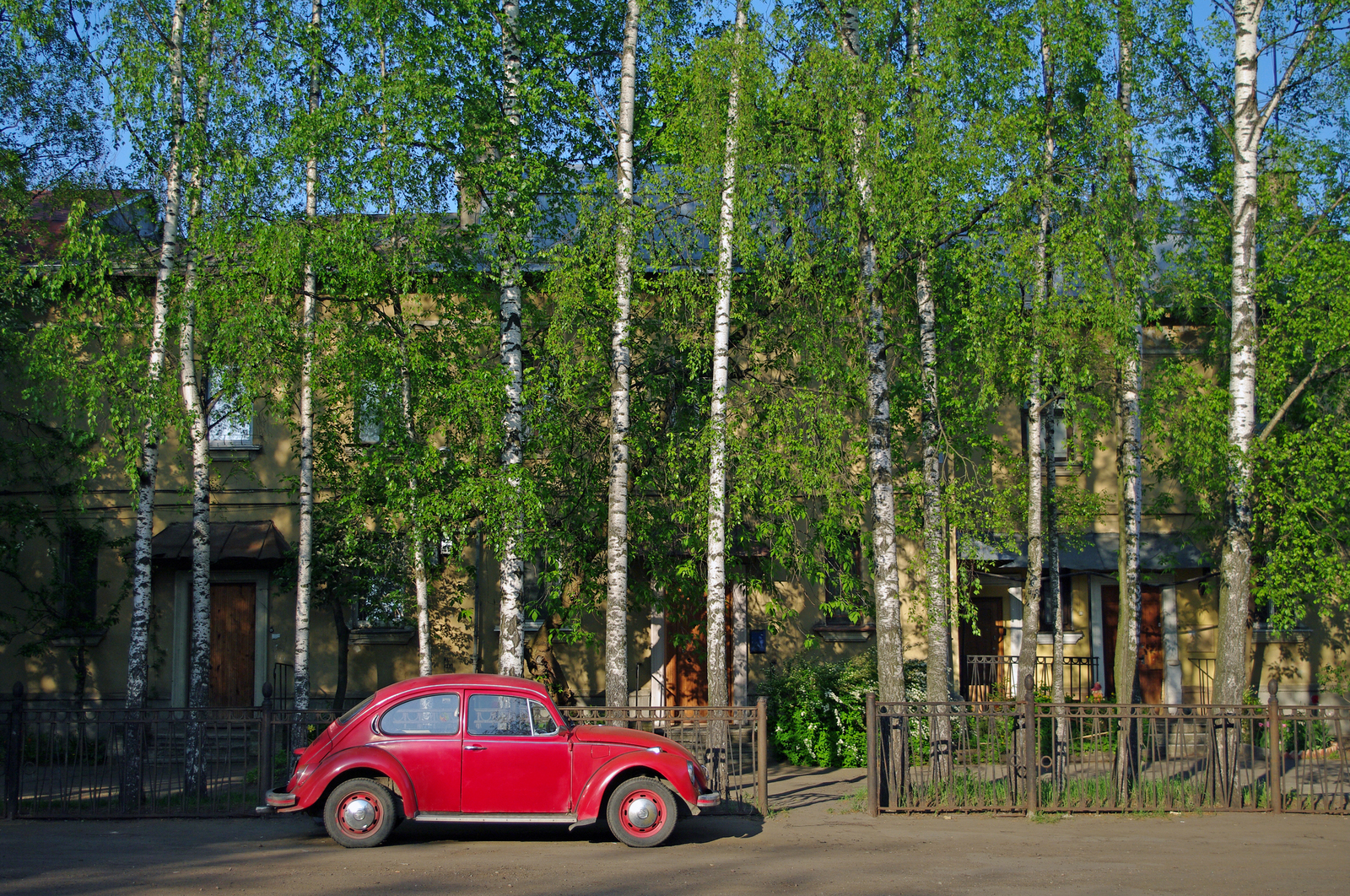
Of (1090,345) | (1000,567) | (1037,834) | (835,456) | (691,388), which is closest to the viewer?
(1037,834)

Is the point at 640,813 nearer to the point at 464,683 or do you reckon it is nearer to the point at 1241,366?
the point at 464,683

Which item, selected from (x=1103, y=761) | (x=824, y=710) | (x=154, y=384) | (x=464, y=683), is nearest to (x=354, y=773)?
(x=464, y=683)

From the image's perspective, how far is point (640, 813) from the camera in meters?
8.40

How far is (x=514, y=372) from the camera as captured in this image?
11461 millimetres

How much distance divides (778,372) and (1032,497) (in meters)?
3.82

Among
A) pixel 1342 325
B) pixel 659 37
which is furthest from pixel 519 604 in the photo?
pixel 1342 325

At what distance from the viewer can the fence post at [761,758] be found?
383 inches

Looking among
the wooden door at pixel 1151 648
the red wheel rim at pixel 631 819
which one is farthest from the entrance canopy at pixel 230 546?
the wooden door at pixel 1151 648

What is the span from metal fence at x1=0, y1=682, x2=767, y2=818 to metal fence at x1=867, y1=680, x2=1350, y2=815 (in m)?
1.48

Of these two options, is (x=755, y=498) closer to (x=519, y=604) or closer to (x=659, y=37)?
(x=519, y=604)

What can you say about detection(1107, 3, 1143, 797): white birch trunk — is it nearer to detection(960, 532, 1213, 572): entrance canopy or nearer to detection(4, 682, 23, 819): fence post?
detection(960, 532, 1213, 572): entrance canopy

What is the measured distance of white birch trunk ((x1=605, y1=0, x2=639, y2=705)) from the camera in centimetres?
1123

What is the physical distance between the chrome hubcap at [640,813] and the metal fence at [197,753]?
125cm

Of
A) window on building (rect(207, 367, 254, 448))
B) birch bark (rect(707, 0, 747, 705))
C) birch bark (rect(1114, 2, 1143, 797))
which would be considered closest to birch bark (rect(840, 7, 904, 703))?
birch bark (rect(707, 0, 747, 705))
